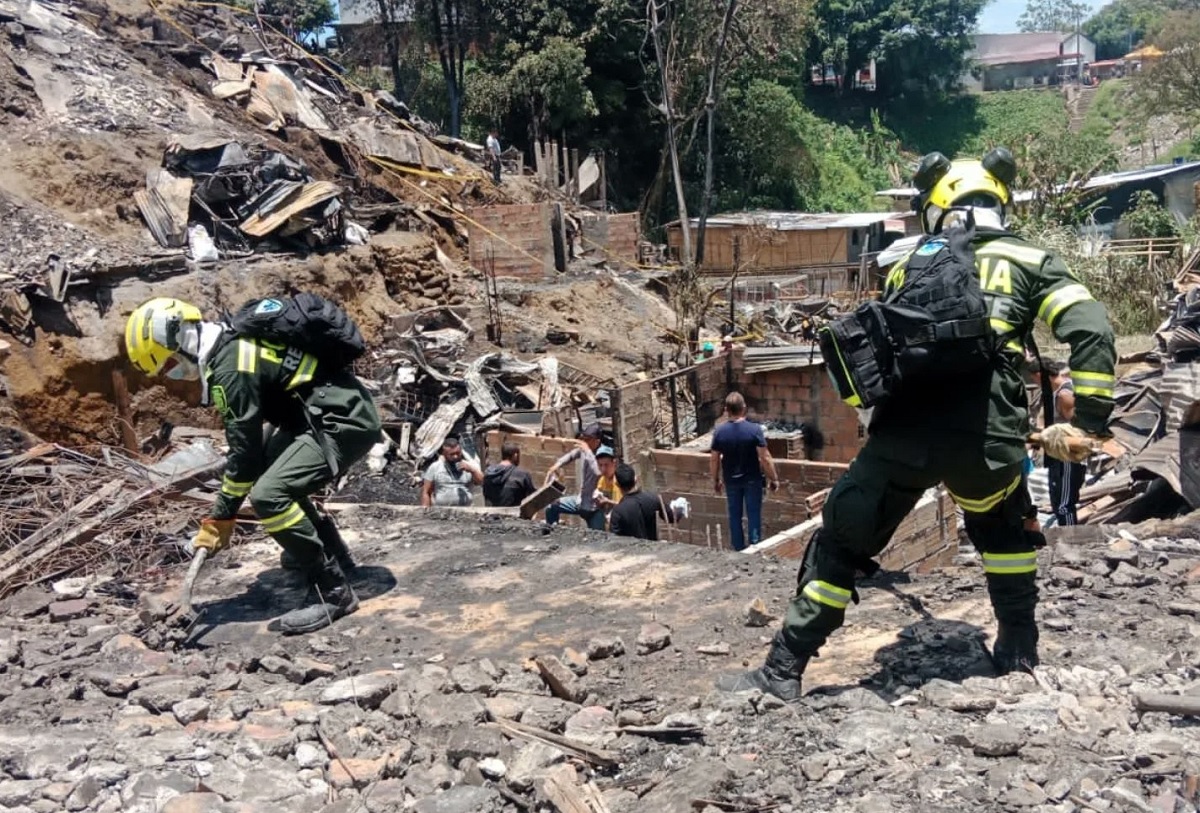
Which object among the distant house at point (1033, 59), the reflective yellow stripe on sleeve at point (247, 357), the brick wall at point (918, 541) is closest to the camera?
the reflective yellow stripe on sleeve at point (247, 357)

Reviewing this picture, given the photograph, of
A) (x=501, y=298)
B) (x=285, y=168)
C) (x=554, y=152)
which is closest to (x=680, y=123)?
(x=554, y=152)

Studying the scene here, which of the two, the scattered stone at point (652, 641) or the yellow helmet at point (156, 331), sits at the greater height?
the yellow helmet at point (156, 331)

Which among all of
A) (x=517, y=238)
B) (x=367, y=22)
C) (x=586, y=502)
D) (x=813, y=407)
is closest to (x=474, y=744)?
(x=586, y=502)

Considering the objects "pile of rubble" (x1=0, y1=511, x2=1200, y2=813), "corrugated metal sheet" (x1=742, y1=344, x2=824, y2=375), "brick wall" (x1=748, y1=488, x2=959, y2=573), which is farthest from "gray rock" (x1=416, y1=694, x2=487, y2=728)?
"corrugated metal sheet" (x1=742, y1=344, x2=824, y2=375)

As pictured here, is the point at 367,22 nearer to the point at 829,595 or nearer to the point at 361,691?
the point at 361,691

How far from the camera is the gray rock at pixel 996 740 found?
3.54m

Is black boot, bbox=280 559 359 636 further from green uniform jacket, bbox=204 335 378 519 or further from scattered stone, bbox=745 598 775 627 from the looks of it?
scattered stone, bbox=745 598 775 627

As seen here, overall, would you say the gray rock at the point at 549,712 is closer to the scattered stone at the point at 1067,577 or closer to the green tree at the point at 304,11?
the scattered stone at the point at 1067,577

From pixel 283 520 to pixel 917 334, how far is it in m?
3.16

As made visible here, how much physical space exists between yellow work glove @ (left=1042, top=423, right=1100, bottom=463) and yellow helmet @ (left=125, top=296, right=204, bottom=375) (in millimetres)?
3942

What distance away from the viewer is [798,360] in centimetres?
1122

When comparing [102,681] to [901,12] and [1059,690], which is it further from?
[901,12]

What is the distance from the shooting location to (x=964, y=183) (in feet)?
14.6

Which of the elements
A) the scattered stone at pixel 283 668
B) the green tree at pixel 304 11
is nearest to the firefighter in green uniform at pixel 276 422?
the scattered stone at pixel 283 668
